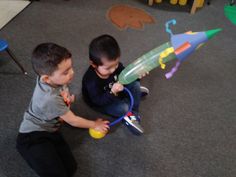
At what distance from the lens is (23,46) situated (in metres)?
1.77

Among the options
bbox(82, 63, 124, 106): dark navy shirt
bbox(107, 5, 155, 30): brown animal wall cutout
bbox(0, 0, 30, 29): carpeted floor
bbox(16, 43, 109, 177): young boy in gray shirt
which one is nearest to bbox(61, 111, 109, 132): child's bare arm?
bbox(16, 43, 109, 177): young boy in gray shirt

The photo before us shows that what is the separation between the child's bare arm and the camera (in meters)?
1.04

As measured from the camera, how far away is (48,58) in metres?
0.92

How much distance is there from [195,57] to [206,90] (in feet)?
1.09

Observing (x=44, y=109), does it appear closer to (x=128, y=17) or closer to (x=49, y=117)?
(x=49, y=117)

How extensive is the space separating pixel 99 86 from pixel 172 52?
16.2 inches

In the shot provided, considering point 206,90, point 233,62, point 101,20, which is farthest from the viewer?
point 101,20

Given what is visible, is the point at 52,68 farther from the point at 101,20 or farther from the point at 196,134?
the point at 101,20

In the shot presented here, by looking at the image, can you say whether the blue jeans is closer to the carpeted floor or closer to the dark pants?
the dark pants

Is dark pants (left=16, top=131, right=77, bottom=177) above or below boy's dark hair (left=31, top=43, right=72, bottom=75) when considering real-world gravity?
below

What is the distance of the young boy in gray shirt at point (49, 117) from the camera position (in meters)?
0.93

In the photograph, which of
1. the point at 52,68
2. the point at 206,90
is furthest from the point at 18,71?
the point at 206,90

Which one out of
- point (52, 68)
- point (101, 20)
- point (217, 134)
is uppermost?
point (52, 68)

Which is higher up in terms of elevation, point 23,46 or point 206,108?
point 23,46
